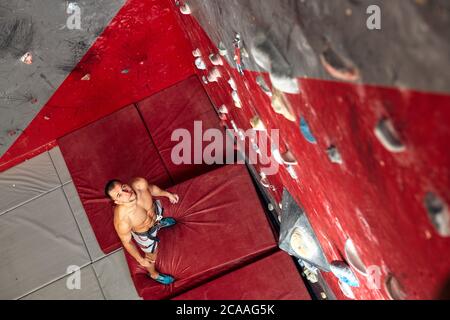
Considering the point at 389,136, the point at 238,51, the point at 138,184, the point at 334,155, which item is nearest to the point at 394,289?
the point at 334,155

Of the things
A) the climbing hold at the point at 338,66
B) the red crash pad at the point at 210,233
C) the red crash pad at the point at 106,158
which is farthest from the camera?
the red crash pad at the point at 106,158

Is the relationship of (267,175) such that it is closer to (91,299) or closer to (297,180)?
(297,180)

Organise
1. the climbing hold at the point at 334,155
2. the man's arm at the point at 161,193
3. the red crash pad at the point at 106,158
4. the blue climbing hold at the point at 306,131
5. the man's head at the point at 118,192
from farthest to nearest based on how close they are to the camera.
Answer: the red crash pad at the point at 106,158
the man's arm at the point at 161,193
the man's head at the point at 118,192
the blue climbing hold at the point at 306,131
the climbing hold at the point at 334,155

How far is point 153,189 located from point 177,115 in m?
0.74

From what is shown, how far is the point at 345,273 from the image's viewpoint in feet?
4.17

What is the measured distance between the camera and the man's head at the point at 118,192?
80.7 inches

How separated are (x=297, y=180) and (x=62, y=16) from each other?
241cm

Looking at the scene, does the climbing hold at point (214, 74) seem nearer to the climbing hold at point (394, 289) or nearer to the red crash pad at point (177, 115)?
the red crash pad at point (177, 115)

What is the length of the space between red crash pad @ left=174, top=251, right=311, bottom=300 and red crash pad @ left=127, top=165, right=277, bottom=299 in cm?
7

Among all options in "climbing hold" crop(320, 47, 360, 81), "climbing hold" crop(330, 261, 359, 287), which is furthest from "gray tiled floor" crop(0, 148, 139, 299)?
"climbing hold" crop(320, 47, 360, 81)

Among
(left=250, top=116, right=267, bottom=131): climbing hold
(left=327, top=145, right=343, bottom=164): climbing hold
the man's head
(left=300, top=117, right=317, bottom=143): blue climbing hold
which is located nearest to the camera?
(left=327, top=145, right=343, bottom=164): climbing hold

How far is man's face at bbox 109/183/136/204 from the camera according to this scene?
6.75ft

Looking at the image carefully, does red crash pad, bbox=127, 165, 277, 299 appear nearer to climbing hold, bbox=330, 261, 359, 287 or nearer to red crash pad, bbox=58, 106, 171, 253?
red crash pad, bbox=58, 106, 171, 253

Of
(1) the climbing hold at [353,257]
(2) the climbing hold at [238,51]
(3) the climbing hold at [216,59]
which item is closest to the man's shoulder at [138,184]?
(3) the climbing hold at [216,59]
